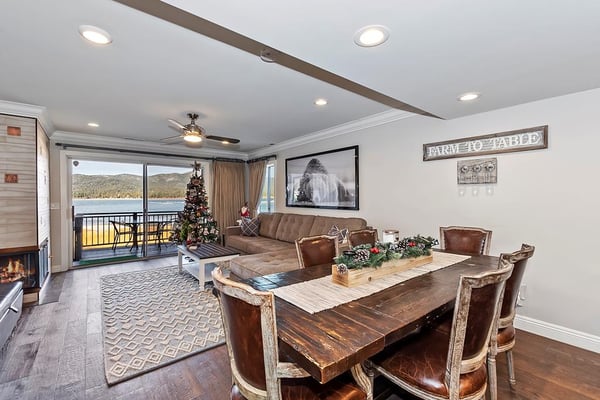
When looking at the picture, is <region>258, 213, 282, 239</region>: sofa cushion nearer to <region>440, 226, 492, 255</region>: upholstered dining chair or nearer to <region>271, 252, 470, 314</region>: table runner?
<region>440, 226, 492, 255</region>: upholstered dining chair

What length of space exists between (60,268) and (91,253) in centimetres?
161

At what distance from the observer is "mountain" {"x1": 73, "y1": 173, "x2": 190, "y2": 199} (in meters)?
5.71

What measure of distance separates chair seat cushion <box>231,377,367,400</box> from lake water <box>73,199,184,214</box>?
229 inches

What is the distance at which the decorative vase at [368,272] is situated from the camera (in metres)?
1.64

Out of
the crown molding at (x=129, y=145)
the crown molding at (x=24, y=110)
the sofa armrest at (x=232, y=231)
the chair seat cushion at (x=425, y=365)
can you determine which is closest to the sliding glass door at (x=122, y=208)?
the crown molding at (x=129, y=145)

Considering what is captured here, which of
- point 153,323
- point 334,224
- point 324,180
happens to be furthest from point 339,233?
point 153,323

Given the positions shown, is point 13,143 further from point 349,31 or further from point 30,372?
point 349,31

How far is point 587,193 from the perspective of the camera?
2.38m

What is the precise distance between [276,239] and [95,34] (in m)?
3.97

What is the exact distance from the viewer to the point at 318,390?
1156mm

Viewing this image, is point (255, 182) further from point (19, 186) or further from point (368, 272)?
point (368, 272)

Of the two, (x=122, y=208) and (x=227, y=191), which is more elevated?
(x=227, y=191)

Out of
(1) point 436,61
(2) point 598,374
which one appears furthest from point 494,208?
(1) point 436,61

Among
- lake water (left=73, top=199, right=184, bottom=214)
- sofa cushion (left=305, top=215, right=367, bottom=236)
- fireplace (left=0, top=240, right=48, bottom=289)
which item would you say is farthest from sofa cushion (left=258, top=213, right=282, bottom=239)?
fireplace (left=0, top=240, right=48, bottom=289)
